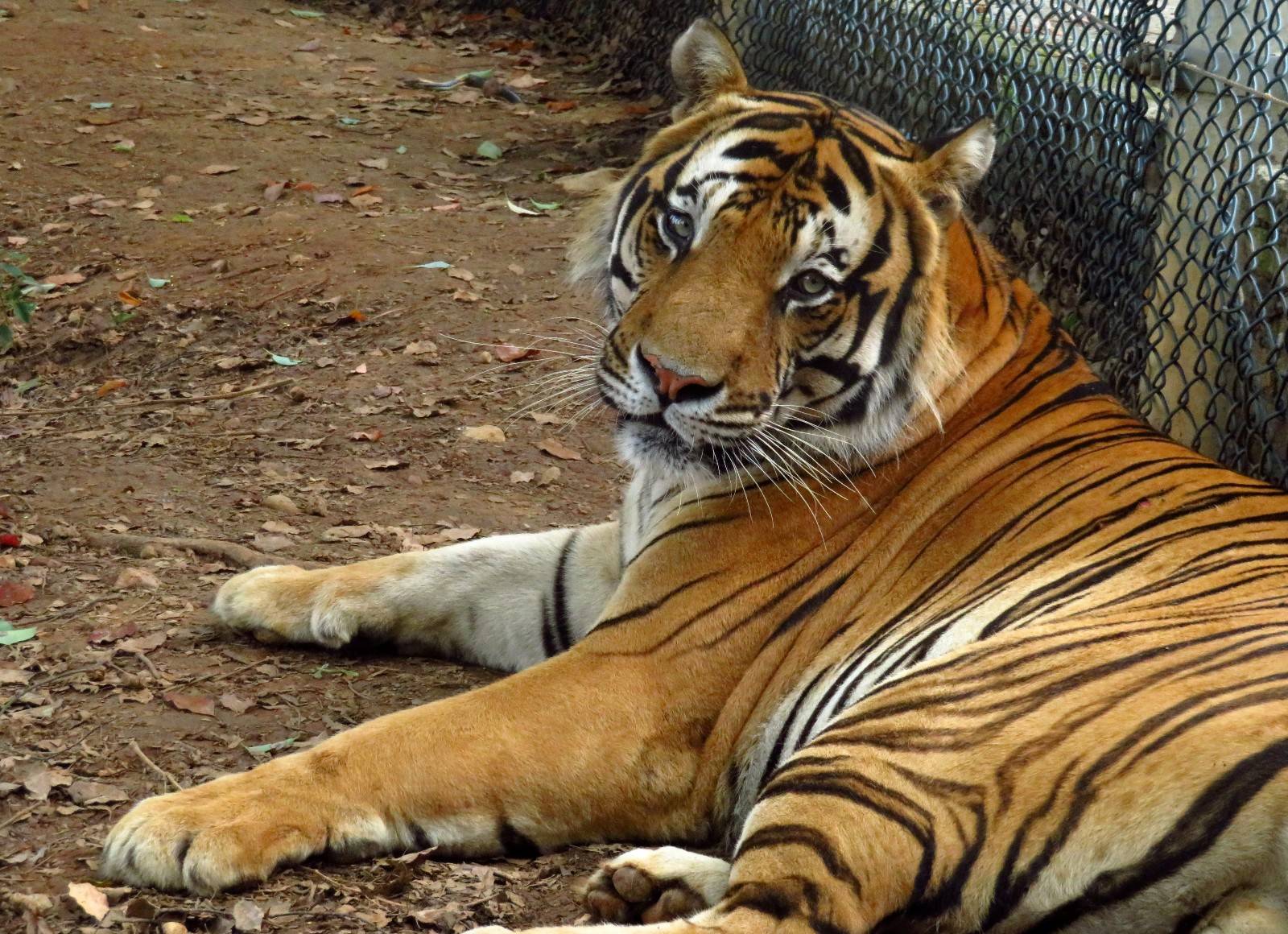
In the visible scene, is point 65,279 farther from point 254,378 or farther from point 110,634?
point 110,634

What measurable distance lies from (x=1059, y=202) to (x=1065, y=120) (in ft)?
0.83

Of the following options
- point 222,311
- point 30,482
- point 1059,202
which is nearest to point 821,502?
point 1059,202

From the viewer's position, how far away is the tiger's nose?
9.54ft

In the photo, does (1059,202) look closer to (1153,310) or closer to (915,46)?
(1153,310)

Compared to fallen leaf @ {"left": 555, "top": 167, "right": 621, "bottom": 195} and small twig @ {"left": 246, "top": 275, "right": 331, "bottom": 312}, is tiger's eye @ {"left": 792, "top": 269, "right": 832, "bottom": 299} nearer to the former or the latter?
small twig @ {"left": 246, "top": 275, "right": 331, "bottom": 312}

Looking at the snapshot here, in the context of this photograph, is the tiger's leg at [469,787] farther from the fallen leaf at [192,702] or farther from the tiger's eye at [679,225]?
the tiger's eye at [679,225]

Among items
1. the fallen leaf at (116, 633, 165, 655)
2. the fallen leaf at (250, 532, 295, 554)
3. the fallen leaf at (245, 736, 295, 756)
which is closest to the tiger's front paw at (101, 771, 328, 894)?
the fallen leaf at (245, 736, 295, 756)

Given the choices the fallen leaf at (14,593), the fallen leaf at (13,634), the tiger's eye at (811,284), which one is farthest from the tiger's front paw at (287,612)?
the tiger's eye at (811,284)

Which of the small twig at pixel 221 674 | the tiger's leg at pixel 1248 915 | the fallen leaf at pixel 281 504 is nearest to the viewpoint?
the tiger's leg at pixel 1248 915

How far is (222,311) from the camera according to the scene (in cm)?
583

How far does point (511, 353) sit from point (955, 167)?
2607mm

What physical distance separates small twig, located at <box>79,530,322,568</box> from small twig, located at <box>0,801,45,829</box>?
1239 millimetres

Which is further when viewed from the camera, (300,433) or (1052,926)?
(300,433)

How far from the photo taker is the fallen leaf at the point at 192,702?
3.25 meters
